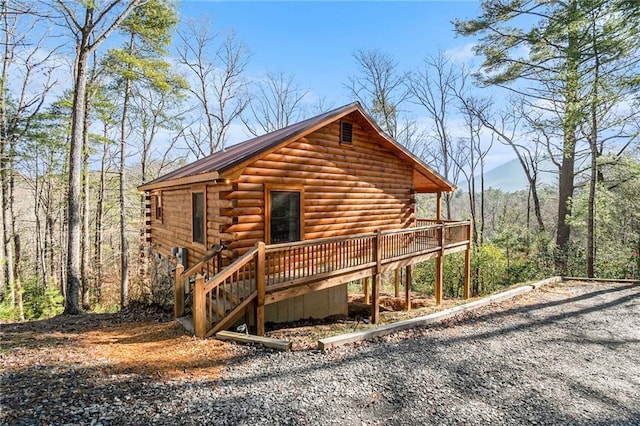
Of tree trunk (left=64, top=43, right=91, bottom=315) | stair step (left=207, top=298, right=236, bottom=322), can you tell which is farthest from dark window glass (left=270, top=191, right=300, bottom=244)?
tree trunk (left=64, top=43, right=91, bottom=315)

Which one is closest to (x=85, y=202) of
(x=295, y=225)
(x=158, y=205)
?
(x=158, y=205)

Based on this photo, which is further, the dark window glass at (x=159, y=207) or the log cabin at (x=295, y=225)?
the dark window glass at (x=159, y=207)

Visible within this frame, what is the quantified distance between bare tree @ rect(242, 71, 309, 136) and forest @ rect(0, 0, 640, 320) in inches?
83.6

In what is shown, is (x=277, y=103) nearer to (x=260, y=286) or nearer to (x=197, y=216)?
(x=197, y=216)

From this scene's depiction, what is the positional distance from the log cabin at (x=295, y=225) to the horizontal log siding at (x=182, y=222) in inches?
1.5

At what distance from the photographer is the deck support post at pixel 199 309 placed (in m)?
5.16

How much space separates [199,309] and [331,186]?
16.1 ft

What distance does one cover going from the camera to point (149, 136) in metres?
19.4

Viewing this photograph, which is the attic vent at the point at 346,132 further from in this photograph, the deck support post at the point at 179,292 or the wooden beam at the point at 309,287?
the deck support post at the point at 179,292

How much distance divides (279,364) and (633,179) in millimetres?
17854

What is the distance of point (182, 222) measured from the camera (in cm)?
930

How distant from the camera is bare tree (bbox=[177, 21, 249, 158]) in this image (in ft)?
71.2

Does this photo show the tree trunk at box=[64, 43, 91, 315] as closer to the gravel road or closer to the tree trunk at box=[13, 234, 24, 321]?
the tree trunk at box=[13, 234, 24, 321]

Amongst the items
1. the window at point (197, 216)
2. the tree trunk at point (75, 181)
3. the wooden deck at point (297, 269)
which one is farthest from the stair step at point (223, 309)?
the tree trunk at point (75, 181)
